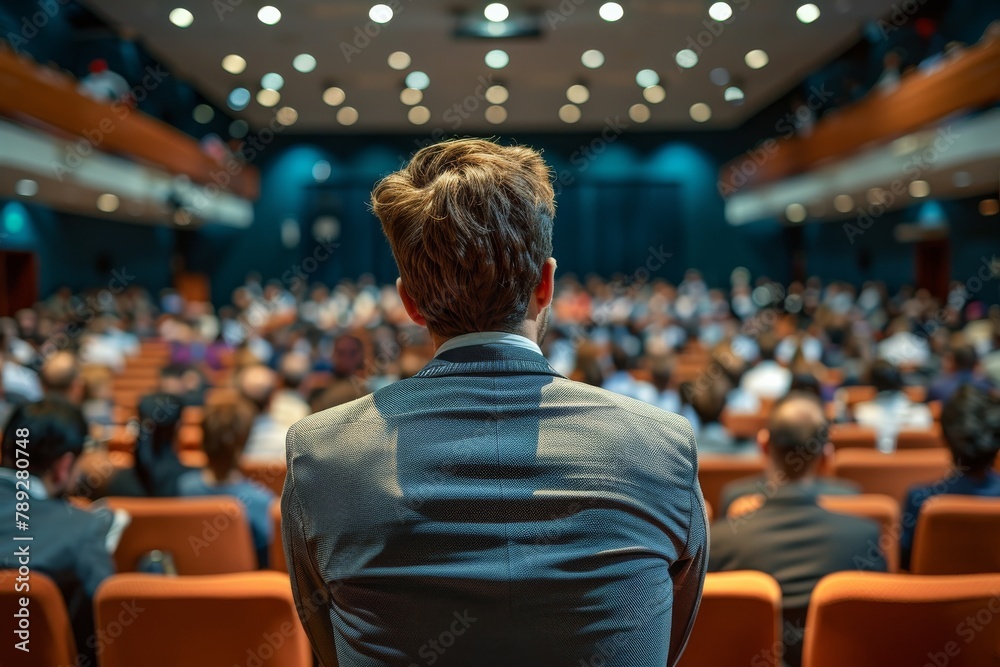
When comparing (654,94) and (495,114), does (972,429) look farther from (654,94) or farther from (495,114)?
(495,114)

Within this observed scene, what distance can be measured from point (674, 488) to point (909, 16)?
15336 mm

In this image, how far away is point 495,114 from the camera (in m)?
20.0

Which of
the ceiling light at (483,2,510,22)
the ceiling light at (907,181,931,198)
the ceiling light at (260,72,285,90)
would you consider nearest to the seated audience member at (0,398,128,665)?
the ceiling light at (483,2,510,22)

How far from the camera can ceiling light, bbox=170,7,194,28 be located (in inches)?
450

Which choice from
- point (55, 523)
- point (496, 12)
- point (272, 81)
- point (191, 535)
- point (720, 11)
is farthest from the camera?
point (272, 81)

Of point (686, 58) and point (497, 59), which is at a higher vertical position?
point (497, 59)

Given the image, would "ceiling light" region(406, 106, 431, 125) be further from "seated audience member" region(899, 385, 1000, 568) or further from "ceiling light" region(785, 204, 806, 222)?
"seated audience member" region(899, 385, 1000, 568)

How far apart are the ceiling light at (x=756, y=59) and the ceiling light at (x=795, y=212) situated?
3.95 m

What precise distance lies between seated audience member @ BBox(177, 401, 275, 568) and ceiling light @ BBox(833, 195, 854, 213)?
1431cm

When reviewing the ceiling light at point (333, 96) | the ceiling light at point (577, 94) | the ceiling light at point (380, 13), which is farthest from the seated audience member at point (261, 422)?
the ceiling light at point (577, 94)

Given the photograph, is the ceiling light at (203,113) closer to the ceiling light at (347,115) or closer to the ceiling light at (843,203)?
the ceiling light at (347,115)

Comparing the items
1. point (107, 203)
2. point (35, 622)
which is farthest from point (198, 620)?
point (107, 203)

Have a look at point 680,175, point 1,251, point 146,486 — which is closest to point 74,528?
point 146,486

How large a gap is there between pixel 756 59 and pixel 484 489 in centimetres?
1510
